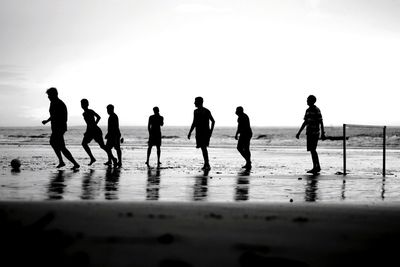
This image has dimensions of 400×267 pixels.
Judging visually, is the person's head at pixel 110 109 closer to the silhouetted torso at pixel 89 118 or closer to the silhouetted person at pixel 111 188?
the silhouetted torso at pixel 89 118

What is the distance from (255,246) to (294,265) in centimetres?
52

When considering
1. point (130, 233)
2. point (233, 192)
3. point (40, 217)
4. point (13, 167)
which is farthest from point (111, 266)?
point (13, 167)

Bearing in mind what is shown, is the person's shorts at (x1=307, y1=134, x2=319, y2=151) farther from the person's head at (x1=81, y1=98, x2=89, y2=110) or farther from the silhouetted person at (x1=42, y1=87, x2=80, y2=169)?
the silhouetted person at (x1=42, y1=87, x2=80, y2=169)

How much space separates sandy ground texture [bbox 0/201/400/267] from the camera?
327 centimetres

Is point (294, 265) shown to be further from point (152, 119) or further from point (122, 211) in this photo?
point (152, 119)

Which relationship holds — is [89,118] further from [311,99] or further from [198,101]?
[311,99]

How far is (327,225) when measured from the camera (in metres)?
4.47

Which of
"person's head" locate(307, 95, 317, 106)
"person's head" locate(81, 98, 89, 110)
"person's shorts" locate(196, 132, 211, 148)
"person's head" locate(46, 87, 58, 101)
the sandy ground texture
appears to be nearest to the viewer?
the sandy ground texture

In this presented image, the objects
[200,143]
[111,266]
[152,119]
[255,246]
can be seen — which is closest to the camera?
[111,266]

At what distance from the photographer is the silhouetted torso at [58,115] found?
11.9 m

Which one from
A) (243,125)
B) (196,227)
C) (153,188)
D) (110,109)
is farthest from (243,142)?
(196,227)

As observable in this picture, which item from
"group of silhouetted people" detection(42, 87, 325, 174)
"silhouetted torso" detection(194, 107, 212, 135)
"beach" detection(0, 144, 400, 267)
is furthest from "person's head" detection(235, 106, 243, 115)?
"beach" detection(0, 144, 400, 267)

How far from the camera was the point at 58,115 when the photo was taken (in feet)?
39.1

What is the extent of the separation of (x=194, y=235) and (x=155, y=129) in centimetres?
1066
